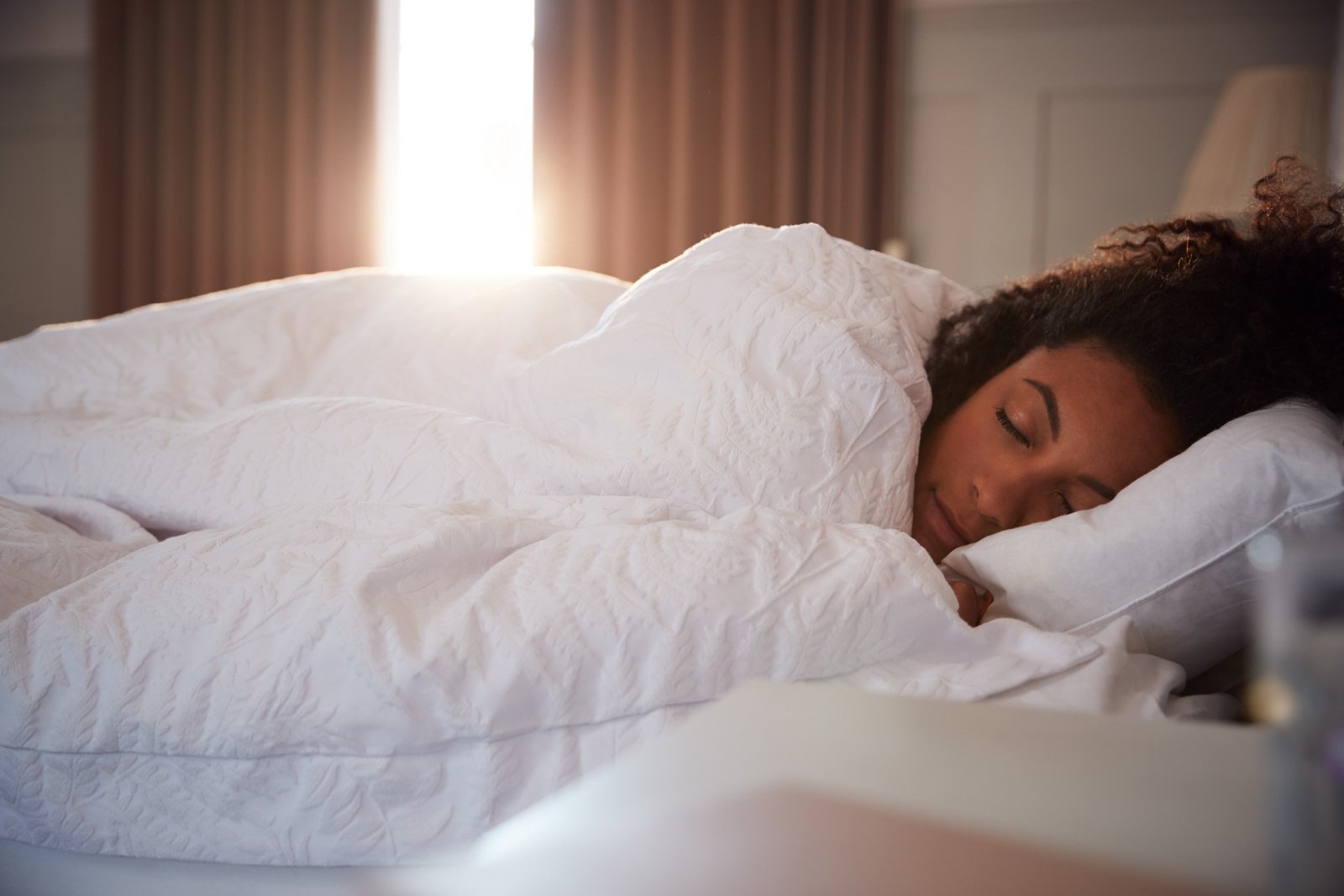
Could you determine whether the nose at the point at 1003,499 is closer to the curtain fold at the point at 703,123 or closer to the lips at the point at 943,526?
the lips at the point at 943,526

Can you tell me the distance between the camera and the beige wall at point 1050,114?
270 centimetres

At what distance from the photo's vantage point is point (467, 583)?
685 mm

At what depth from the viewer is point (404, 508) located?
0.74 m

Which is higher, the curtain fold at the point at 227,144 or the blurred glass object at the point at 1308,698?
the curtain fold at the point at 227,144

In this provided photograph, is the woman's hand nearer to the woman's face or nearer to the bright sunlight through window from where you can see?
the woman's face

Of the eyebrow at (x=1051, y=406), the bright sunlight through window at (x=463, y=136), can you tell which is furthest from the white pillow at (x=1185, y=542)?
the bright sunlight through window at (x=463, y=136)

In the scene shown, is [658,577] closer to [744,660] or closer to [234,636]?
[744,660]

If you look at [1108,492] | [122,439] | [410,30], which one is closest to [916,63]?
[410,30]

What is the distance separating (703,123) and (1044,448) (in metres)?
2.30

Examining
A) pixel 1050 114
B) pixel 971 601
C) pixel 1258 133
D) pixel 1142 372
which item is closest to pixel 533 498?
pixel 971 601

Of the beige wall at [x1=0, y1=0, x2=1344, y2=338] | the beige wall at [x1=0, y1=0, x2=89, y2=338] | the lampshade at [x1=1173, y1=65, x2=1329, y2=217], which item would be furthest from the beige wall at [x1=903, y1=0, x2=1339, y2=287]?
the beige wall at [x1=0, y1=0, x2=89, y2=338]

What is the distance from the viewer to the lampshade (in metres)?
2.12

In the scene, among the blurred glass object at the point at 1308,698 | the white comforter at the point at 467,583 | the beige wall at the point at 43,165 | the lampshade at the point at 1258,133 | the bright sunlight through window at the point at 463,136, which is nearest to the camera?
the blurred glass object at the point at 1308,698

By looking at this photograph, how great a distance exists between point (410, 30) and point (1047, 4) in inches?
79.4
